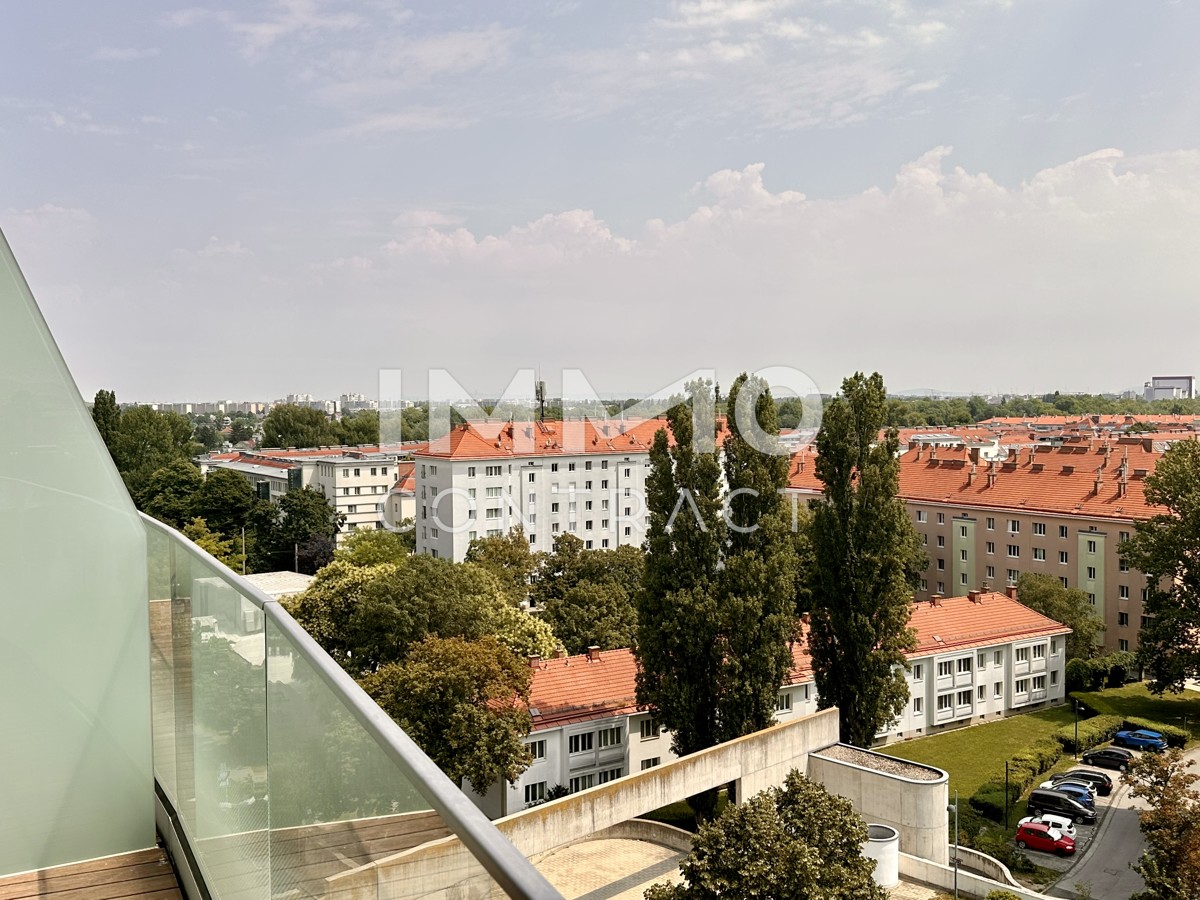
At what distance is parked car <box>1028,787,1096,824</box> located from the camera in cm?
1769

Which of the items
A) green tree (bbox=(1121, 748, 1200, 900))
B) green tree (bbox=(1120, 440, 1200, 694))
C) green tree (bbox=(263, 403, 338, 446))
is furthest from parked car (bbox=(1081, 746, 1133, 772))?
green tree (bbox=(263, 403, 338, 446))

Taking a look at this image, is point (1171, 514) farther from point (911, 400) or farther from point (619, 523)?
point (911, 400)

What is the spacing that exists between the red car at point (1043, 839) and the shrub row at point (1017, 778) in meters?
0.83

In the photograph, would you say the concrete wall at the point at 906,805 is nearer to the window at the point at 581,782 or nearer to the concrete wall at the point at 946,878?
the concrete wall at the point at 946,878

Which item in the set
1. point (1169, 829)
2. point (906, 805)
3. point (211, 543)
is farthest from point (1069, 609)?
point (211, 543)

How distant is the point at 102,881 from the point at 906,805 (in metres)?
14.5

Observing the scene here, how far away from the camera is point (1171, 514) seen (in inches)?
1002

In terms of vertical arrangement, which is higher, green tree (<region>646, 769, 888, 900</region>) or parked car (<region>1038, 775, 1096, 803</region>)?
green tree (<region>646, 769, 888, 900</region>)

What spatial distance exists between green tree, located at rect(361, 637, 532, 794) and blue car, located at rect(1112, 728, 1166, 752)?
15080mm

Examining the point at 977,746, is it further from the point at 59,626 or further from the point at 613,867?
the point at 59,626

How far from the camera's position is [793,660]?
56.5 ft

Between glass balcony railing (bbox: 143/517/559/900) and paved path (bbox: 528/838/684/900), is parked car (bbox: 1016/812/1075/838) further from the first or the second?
glass balcony railing (bbox: 143/517/559/900)

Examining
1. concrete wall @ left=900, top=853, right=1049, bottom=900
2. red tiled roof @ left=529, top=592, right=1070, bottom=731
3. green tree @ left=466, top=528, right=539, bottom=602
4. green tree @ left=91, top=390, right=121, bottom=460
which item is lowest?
concrete wall @ left=900, top=853, right=1049, bottom=900

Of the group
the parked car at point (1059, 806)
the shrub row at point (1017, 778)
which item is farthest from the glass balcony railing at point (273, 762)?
the parked car at point (1059, 806)
